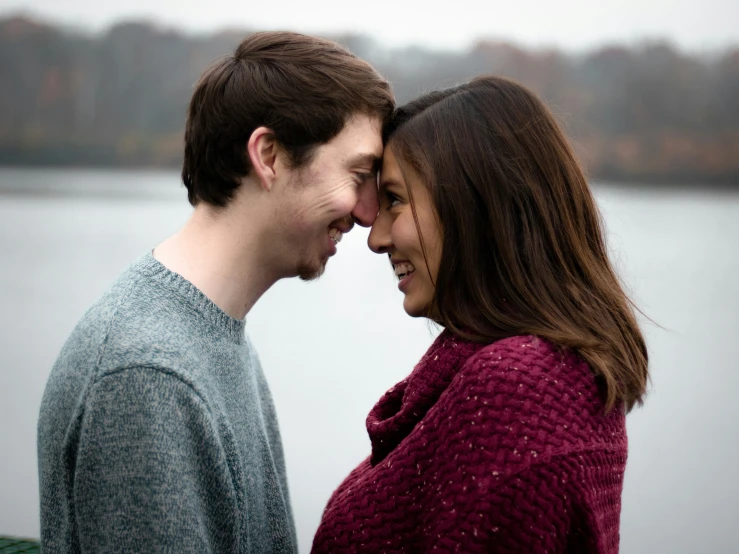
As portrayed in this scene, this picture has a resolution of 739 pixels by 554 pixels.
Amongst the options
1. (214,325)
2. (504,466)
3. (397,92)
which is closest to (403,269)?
(214,325)

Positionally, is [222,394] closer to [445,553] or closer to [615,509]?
[445,553]

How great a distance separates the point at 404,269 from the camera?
1317mm

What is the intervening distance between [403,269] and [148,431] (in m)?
0.53

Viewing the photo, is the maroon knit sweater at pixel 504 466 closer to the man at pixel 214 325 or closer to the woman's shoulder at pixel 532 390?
the woman's shoulder at pixel 532 390

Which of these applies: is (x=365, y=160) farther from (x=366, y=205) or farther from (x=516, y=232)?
(x=516, y=232)

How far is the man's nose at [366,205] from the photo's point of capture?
136 centimetres

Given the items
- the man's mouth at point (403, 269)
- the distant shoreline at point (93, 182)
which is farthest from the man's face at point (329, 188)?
the distant shoreline at point (93, 182)

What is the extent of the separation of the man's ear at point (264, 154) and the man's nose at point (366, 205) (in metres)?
0.17

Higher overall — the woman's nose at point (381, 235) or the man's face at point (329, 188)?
the man's face at point (329, 188)

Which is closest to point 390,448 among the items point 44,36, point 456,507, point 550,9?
point 456,507

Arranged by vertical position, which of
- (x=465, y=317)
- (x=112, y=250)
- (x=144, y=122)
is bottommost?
(x=112, y=250)

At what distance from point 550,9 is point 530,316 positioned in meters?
1.44

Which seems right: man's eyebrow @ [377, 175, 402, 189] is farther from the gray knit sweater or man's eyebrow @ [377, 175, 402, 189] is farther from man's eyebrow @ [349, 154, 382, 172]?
the gray knit sweater

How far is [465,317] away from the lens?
1.16 meters
